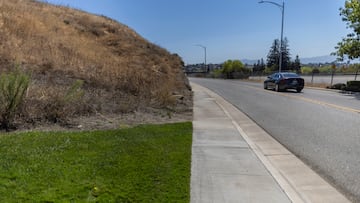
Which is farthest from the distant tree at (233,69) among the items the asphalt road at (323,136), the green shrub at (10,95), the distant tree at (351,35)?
the green shrub at (10,95)

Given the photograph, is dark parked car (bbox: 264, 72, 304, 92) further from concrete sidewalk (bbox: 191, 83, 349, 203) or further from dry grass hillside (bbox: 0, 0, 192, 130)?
concrete sidewalk (bbox: 191, 83, 349, 203)

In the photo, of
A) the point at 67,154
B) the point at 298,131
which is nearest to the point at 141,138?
the point at 67,154

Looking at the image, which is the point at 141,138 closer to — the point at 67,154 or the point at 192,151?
the point at 192,151

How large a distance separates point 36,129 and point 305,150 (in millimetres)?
5873

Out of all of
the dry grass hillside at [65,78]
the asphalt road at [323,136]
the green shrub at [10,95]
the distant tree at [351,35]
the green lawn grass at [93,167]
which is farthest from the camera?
the distant tree at [351,35]

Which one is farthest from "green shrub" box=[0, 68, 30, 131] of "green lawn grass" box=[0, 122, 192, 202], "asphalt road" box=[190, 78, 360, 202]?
"asphalt road" box=[190, 78, 360, 202]

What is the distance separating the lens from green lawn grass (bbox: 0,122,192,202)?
4480 mm

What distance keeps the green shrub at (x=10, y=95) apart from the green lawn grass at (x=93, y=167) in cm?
89

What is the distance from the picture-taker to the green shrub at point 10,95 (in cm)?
782

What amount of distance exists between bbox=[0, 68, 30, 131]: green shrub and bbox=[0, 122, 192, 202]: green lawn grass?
0.89 meters

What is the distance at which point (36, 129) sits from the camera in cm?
789

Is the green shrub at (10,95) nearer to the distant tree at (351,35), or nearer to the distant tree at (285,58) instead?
the distant tree at (351,35)

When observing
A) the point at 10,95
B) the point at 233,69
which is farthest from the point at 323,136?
the point at 233,69

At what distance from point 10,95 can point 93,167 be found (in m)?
3.62
